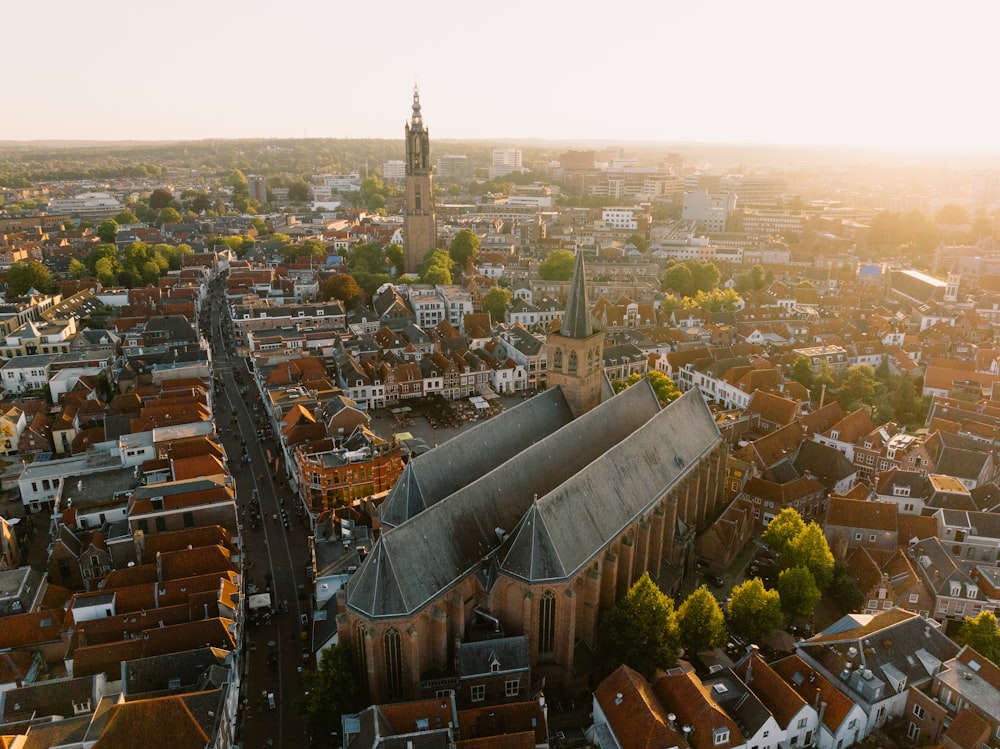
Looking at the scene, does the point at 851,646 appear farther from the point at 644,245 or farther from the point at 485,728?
the point at 644,245

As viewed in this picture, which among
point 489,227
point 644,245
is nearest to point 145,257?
point 489,227

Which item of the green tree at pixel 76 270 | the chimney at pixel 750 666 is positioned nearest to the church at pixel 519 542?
the chimney at pixel 750 666

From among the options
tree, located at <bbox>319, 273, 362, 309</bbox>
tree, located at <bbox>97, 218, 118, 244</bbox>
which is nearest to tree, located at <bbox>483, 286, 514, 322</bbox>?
tree, located at <bbox>319, 273, 362, 309</bbox>

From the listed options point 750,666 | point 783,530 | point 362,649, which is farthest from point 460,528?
point 783,530

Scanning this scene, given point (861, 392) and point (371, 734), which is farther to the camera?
point (861, 392)

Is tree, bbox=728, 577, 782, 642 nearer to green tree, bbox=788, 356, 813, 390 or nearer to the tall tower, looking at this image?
green tree, bbox=788, 356, 813, 390
